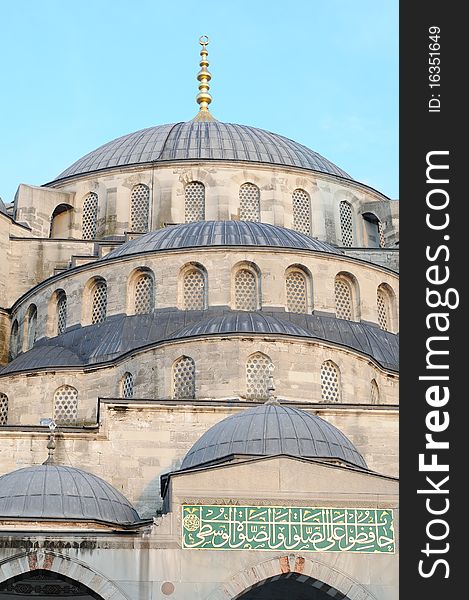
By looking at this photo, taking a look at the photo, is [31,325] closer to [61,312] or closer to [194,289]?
[61,312]

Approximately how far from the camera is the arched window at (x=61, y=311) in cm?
3269

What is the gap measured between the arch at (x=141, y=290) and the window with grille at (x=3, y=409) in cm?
334

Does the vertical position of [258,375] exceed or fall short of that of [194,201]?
it falls short

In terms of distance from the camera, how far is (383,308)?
32719mm

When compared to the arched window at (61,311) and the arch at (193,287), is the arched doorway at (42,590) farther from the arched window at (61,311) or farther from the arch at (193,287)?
the arched window at (61,311)

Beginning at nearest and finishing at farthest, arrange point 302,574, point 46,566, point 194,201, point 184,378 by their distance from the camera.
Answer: point 46,566
point 302,574
point 184,378
point 194,201

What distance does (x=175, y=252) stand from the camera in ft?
103

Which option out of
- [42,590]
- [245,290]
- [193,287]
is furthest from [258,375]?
[42,590]

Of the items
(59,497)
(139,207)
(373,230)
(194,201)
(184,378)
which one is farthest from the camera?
(373,230)

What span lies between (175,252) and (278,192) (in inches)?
353

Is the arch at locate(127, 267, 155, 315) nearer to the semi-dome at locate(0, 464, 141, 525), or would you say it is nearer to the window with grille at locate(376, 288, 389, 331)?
the window with grille at locate(376, 288, 389, 331)

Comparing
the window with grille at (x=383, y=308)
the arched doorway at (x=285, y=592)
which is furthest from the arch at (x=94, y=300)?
the arched doorway at (x=285, y=592)

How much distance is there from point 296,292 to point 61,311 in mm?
5632

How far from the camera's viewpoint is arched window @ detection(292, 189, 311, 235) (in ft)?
130
